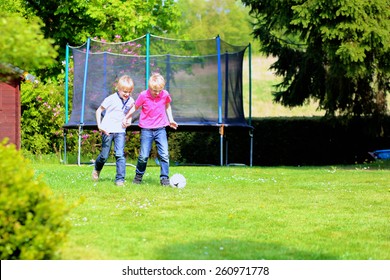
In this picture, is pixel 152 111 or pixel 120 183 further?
pixel 152 111

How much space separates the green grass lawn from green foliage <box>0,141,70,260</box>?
0.29 metres

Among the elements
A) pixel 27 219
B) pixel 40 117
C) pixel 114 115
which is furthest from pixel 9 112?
pixel 27 219

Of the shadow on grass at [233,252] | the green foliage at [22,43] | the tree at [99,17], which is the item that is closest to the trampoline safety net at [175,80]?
the tree at [99,17]

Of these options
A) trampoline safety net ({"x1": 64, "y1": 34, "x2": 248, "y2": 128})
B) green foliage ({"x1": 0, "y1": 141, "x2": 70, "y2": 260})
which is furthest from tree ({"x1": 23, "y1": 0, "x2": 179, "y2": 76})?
green foliage ({"x1": 0, "y1": 141, "x2": 70, "y2": 260})

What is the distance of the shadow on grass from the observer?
594 centimetres

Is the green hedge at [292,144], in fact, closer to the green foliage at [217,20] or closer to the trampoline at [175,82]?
the trampoline at [175,82]

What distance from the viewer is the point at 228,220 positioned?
7891 mm

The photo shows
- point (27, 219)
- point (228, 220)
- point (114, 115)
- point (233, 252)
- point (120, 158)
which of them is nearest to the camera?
point (27, 219)

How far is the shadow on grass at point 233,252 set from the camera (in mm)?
5936

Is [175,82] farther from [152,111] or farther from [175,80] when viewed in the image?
[152,111]

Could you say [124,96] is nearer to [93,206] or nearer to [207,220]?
[93,206]

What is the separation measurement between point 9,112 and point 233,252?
42.0 feet

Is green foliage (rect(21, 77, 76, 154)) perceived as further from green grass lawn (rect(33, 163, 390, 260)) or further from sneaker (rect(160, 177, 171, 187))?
sneaker (rect(160, 177, 171, 187))
